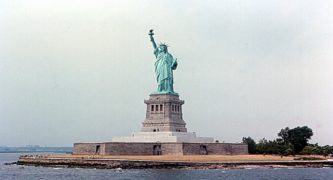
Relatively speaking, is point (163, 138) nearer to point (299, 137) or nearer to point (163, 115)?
point (163, 115)

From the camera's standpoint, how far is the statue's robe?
7462 cm

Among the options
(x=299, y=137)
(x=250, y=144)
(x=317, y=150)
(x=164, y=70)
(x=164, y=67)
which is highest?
(x=164, y=67)

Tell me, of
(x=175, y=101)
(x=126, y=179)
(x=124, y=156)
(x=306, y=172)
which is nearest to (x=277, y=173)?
(x=306, y=172)

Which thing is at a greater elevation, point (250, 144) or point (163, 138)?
point (250, 144)

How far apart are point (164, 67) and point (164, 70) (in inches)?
16.1

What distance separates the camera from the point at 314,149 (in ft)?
247

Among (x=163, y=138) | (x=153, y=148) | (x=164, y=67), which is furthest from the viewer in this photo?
(x=164, y=67)

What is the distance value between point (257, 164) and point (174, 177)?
1499cm

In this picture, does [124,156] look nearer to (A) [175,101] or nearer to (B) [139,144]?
(B) [139,144]

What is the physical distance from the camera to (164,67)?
7500 cm

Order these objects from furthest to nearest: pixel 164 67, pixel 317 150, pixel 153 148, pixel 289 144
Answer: pixel 289 144
pixel 317 150
pixel 164 67
pixel 153 148

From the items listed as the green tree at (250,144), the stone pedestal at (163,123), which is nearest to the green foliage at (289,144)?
the green tree at (250,144)

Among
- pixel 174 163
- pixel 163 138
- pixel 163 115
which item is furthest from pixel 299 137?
pixel 174 163

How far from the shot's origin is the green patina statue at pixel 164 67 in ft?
245
